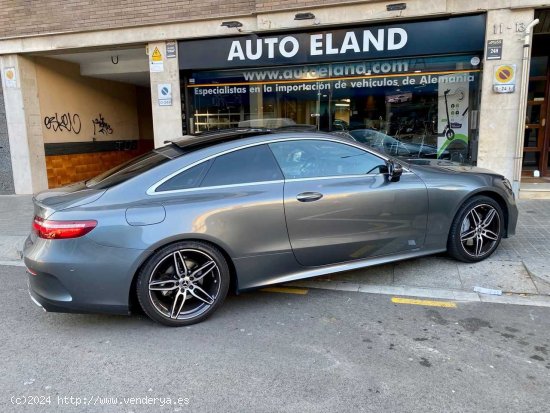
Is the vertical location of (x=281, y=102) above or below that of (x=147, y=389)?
above

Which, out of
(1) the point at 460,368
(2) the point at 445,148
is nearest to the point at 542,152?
(2) the point at 445,148

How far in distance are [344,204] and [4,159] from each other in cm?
958

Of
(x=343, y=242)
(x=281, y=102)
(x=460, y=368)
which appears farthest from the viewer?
(x=281, y=102)

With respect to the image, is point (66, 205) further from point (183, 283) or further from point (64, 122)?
point (64, 122)

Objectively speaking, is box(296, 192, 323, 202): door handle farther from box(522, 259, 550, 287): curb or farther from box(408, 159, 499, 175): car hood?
box(522, 259, 550, 287): curb

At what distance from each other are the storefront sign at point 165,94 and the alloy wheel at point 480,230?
679cm

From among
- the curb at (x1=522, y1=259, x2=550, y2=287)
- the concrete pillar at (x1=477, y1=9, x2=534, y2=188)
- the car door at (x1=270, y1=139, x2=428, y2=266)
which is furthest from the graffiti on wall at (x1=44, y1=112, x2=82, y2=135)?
the curb at (x1=522, y1=259, x2=550, y2=287)

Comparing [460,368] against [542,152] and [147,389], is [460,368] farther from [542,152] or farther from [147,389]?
[542,152]

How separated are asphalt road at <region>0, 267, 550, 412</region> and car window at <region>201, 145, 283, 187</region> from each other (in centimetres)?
120

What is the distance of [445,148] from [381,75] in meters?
1.96

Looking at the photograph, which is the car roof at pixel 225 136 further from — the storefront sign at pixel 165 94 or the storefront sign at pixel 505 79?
the storefront sign at pixel 165 94

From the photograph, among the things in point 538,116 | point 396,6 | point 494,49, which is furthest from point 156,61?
point 538,116

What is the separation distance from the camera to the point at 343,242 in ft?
13.5

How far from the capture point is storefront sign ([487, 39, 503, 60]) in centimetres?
757
